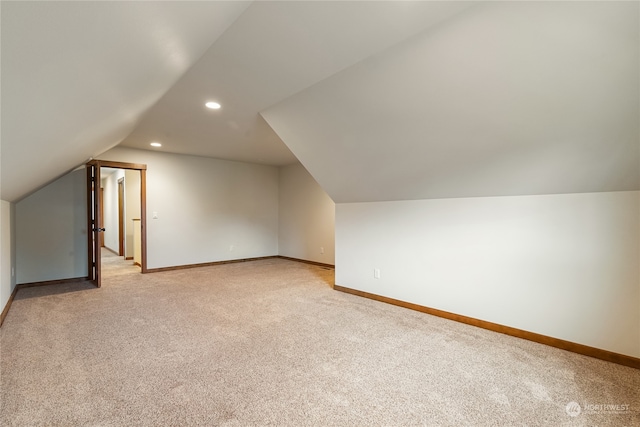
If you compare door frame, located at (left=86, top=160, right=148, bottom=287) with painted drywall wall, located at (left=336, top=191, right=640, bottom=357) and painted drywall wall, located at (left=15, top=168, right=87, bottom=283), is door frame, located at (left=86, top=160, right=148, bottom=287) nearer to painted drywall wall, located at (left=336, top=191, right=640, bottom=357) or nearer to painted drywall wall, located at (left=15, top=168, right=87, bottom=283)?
painted drywall wall, located at (left=15, top=168, right=87, bottom=283)

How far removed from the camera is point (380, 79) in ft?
7.30

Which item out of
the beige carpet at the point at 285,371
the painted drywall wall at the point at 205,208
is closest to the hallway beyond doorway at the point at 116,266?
the painted drywall wall at the point at 205,208

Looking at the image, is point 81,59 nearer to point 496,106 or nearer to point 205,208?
point 496,106

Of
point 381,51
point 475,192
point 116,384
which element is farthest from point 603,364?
point 116,384

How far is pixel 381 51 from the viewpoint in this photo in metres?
2.00

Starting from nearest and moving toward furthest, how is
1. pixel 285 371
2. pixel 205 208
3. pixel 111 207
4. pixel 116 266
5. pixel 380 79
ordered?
pixel 285 371, pixel 380 79, pixel 205 208, pixel 116 266, pixel 111 207

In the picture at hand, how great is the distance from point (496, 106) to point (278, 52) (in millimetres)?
1562

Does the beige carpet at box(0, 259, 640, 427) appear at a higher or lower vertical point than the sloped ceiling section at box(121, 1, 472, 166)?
lower

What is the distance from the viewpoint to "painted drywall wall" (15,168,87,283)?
14.5 ft

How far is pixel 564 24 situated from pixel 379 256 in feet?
8.97

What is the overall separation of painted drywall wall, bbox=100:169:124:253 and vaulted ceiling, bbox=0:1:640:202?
6568 mm

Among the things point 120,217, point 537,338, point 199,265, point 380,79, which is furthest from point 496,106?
point 120,217

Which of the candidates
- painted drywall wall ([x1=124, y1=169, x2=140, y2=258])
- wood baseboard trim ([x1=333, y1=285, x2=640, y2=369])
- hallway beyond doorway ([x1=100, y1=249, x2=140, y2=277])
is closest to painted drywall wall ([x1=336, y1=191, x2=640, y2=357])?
wood baseboard trim ([x1=333, y1=285, x2=640, y2=369])

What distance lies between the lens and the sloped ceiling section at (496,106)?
1557 mm
